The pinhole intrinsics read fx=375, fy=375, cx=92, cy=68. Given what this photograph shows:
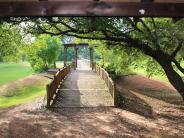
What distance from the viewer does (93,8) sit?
26.3 feet

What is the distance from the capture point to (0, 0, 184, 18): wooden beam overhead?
8.00 m

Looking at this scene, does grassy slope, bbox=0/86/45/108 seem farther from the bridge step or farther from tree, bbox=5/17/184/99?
tree, bbox=5/17/184/99

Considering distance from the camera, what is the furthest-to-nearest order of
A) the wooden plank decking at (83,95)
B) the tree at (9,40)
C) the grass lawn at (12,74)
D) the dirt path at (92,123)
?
the grass lawn at (12,74), the wooden plank decking at (83,95), the tree at (9,40), the dirt path at (92,123)

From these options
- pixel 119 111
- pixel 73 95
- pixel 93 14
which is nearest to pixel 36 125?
pixel 119 111

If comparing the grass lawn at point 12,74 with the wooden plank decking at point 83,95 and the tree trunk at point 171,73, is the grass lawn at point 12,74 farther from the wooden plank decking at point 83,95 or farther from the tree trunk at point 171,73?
the tree trunk at point 171,73

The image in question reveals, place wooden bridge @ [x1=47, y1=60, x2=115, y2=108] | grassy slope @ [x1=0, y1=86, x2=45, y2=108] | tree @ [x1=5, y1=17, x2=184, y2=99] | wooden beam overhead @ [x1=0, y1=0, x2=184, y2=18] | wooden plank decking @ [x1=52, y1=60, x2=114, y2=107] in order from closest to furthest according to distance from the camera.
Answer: wooden beam overhead @ [x1=0, y1=0, x2=184, y2=18] < tree @ [x1=5, y1=17, x2=184, y2=99] < wooden bridge @ [x1=47, y1=60, x2=115, y2=108] < wooden plank decking @ [x1=52, y1=60, x2=114, y2=107] < grassy slope @ [x1=0, y1=86, x2=45, y2=108]

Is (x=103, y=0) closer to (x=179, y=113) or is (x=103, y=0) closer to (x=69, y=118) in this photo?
(x=69, y=118)

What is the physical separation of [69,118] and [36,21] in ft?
18.0

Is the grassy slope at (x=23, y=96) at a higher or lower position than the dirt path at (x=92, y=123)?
lower

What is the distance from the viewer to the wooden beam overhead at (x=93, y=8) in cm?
800

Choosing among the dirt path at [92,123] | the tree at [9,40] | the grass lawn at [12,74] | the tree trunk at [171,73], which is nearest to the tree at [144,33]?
the tree trunk at [171,73]

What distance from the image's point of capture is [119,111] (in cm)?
2020

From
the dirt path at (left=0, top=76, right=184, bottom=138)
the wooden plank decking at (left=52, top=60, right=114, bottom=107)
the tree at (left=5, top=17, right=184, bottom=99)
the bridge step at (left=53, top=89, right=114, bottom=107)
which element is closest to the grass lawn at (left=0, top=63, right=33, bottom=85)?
the wooden plank decking at (left=52, top=60, right=114, bottom=107)

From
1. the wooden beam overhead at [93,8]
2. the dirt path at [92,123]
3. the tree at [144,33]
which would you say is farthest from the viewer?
the tree at [144,33]
